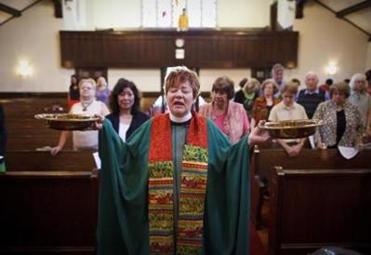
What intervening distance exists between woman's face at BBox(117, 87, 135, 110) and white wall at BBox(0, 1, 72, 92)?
9540 mm

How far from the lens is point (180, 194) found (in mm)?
1844

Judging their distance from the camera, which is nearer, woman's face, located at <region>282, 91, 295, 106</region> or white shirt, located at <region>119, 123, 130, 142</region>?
white shirt, located at <region>119, 123, 130, 142</region>

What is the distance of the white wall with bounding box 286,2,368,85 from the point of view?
1183 cm

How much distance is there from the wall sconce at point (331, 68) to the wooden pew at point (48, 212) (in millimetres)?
10781

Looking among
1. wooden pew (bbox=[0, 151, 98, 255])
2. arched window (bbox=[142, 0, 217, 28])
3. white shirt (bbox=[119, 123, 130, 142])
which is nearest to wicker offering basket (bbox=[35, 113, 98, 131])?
wooden pew (bbox=[0, 151, 98, 255])

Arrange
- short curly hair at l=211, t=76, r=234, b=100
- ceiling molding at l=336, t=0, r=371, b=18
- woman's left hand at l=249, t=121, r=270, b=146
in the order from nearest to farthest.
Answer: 1. woman's left hand at l=249, t=121, r=270, b=146
2. short curly hair at l=211, t=76, r=234, b=100
3. ceiling molding at l=336, t=0, r=371, b=18

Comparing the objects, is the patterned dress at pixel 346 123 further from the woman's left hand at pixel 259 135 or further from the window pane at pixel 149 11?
the window pane at pixel 149 11

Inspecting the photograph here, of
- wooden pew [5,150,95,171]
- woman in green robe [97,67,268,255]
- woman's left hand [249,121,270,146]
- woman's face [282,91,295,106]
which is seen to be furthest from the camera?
woman's face [282,91,295,106]

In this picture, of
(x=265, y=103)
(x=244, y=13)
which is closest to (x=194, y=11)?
(x=244, y=13)

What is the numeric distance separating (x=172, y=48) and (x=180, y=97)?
9901 millimetres

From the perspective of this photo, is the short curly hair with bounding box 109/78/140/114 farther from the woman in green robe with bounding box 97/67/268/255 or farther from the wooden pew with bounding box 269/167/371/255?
the wooden pew with bounding box 269/167/371/255

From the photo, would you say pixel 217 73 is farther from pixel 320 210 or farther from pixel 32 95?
pixel 320 210

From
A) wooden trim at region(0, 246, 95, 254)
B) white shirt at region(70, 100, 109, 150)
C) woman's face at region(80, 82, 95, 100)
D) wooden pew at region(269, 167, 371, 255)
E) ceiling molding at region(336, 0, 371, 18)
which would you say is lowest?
wooden trim at region(0, 246, 95, 254)

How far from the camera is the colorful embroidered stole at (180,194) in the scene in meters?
1.83
